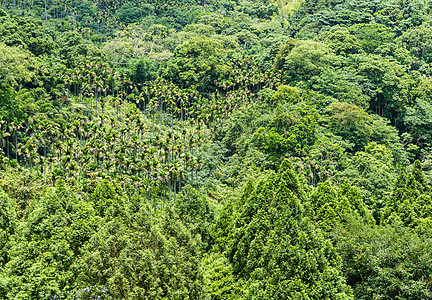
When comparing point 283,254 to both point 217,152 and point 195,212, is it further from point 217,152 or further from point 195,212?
point 217,152

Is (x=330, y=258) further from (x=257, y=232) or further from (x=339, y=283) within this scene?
(x=257, y=232)

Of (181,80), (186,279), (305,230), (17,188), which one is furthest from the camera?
(181,80)

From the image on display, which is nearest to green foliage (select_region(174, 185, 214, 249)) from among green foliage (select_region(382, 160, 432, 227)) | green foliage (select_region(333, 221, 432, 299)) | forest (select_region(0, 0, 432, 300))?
forest (select_region(0, 0, 432, 300))

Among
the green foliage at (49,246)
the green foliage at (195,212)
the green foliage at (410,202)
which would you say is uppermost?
the green foliage at (410,202)

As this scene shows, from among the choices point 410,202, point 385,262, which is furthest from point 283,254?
point 410,202

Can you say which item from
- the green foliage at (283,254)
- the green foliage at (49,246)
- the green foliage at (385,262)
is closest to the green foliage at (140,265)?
the green foliage at (49,246)

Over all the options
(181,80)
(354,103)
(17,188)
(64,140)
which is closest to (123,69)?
(181,80)

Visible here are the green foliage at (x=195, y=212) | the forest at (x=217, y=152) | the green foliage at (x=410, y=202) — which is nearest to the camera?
the forest at (x=217, y=152)

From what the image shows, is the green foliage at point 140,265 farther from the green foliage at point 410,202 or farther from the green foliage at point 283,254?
the green foliage at point 410,202
